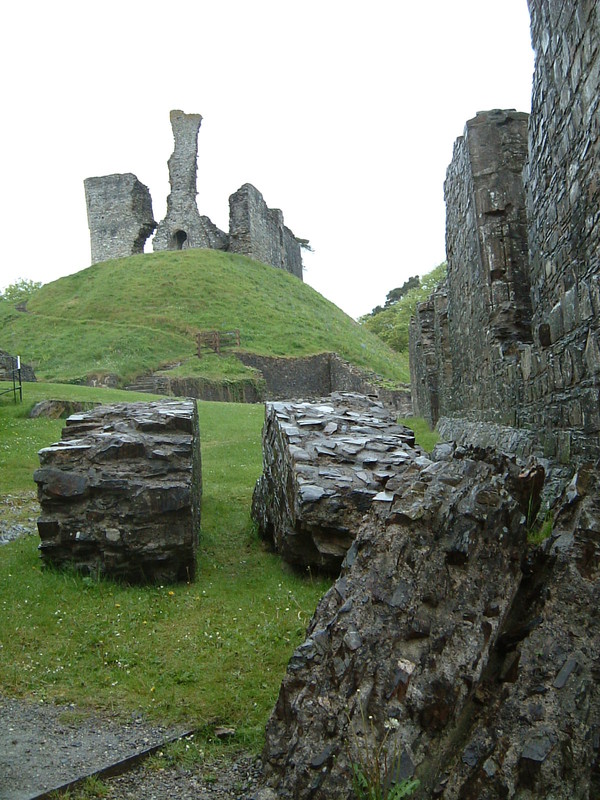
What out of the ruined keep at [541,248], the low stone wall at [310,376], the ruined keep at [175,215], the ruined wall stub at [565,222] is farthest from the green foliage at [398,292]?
the ruined wall stub at [565,222]

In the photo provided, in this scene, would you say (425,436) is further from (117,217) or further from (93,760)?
(117,217)

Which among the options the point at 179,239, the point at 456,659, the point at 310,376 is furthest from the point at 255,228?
the point at 456,659

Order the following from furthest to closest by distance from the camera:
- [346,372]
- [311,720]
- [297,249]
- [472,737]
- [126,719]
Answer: [297,249], [346,372], [126,719], [311,720], [472,737]

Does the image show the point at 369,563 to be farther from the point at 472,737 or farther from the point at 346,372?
the point at 346,372

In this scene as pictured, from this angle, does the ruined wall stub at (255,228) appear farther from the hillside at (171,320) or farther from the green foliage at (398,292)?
the green foliage at (398,292)

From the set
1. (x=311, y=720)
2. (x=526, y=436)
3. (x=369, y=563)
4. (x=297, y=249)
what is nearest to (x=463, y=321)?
(x=526, y=436)

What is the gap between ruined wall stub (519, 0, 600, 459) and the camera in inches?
179

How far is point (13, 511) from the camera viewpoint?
28.1 feet

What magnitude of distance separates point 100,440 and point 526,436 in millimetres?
3818

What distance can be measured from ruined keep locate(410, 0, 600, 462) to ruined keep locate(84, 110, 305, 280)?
35.8m

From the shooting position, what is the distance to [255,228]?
45938mm

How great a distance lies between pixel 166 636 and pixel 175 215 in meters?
43.7

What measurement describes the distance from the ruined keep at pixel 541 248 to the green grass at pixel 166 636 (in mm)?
2436

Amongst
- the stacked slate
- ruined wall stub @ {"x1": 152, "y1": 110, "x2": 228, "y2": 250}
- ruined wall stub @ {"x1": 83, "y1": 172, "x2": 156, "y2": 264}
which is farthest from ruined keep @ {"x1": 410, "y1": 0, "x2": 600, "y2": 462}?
ruined wall stub @ {"x1": 83, "y1": 172, "x2": 156, "y2": 264}
